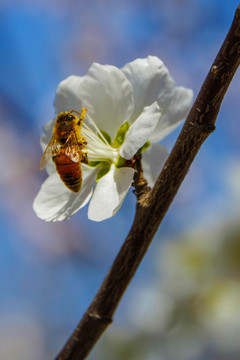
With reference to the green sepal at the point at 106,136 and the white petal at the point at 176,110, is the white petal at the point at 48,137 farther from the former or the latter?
the white petal at the point at 176,110

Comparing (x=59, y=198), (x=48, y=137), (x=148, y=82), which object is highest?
(x=148, y=82)

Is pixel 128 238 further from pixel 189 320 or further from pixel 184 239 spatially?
pixel 184 239

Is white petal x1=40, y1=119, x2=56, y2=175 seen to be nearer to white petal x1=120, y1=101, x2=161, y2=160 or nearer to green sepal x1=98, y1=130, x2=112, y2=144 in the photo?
green sepal x1=98, y1=130, x2=112, y2=144

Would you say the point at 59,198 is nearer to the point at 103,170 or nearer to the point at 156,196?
the point at 103,170

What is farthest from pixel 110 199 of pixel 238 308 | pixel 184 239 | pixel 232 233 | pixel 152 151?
pixel 184 239

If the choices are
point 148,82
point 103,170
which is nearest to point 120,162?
point 103,170

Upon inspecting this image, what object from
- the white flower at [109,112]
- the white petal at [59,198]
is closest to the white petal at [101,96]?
the white flower at [109,112]

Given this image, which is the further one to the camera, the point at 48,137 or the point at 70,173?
the point at 48,137
